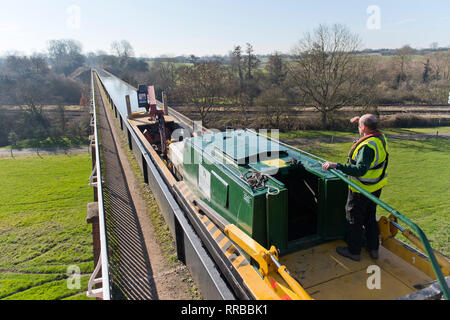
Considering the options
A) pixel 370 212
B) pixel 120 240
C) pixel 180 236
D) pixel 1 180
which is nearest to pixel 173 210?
pixel 180 236

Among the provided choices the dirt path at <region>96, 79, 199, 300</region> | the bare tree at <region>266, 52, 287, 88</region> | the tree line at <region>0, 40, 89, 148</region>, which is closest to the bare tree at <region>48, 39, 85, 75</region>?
the tree line at <region>0, 40, 89, 148</region>

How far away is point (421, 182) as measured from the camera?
21.0 metres

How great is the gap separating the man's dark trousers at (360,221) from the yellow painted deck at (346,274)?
0.85 feet

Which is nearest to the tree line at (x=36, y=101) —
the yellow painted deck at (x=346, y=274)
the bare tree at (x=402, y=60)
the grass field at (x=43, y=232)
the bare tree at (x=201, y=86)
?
the grass field at (x=43, y=232)

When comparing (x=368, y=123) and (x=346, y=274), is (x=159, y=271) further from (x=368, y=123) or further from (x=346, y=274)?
(x=368, y=123)

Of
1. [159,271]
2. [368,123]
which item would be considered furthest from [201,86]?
[368,123]

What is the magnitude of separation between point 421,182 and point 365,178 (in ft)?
68.8

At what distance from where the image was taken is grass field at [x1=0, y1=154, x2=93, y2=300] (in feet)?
44.4

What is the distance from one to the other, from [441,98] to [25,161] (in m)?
64.1

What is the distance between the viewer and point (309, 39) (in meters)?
35.3

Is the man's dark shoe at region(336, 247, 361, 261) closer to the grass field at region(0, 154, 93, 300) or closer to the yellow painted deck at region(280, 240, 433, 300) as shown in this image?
the yellow painted deck at region(280, 240, 433, 300)

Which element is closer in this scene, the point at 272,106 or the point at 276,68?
the point at 272,106
